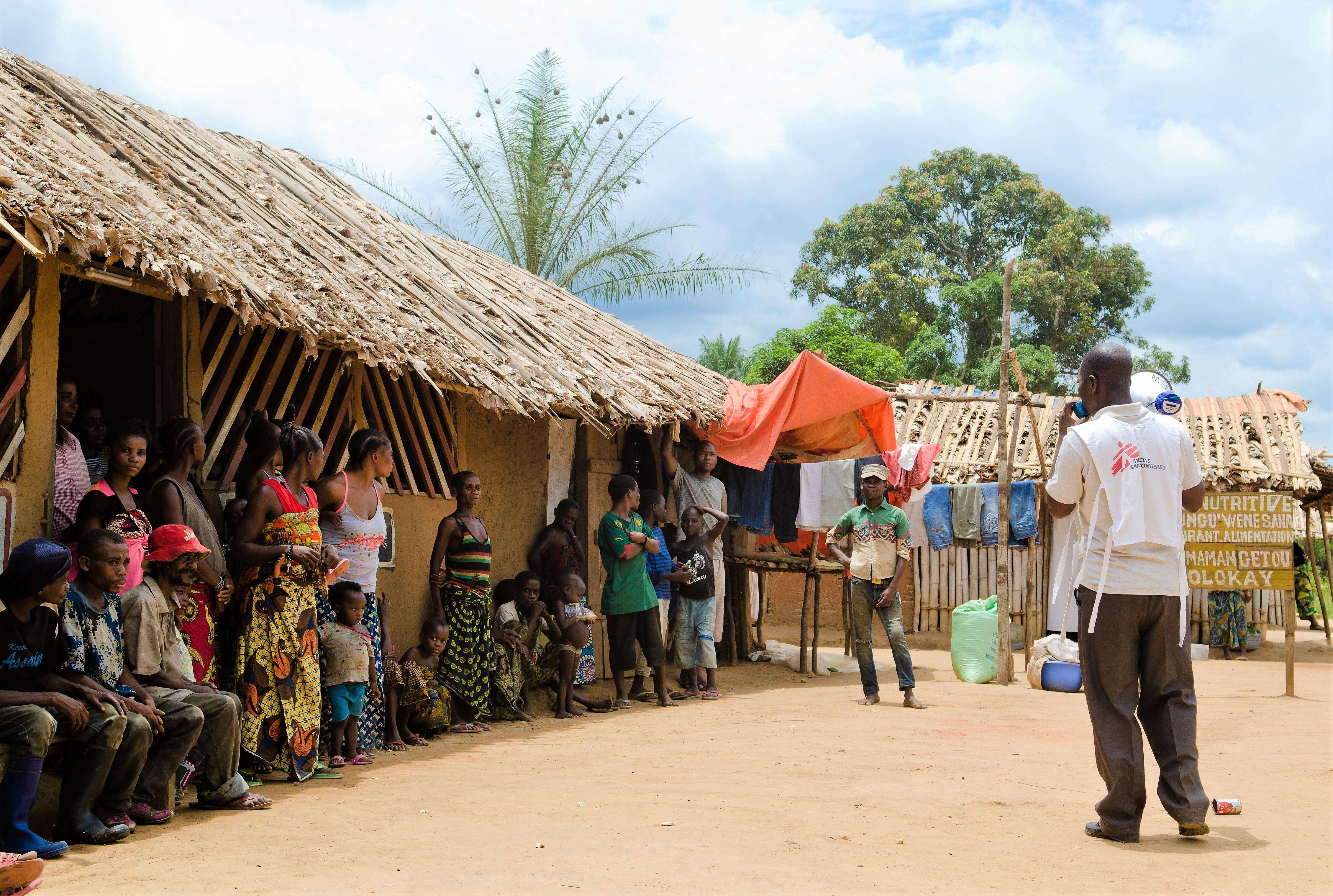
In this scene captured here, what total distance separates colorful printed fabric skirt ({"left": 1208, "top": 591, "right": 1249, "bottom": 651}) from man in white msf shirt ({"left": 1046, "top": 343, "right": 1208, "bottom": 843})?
34.1 feet

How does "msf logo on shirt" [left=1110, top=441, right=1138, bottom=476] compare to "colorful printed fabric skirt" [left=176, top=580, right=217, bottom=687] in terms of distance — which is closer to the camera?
"msf logo on shirt" [left=1110, top=441, right=1138, bottom=476]

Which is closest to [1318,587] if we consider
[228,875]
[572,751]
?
[572,751]

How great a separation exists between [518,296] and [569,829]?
6.54 m

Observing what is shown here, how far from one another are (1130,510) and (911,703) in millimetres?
4432

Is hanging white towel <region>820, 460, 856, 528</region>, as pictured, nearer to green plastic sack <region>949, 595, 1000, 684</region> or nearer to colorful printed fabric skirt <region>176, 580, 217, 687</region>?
green plastic sack <region>949, 595, 1000, 684</region>

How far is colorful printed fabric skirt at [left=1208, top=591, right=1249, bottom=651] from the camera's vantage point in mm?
13406

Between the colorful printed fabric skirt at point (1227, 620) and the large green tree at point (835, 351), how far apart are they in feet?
24.1

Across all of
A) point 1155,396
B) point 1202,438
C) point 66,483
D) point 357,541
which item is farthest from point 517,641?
point 1202,438

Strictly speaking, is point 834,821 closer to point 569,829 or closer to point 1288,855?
point 569,829

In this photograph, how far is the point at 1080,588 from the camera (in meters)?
4.27

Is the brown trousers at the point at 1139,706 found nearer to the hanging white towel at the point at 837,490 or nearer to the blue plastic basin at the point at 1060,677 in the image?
the blue plastic basin at the point at 1060,677

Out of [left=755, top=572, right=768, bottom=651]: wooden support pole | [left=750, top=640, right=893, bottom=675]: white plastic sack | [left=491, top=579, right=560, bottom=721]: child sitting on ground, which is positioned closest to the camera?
[left=491, top=579, right=560, bottom=721]: child sitting on ground

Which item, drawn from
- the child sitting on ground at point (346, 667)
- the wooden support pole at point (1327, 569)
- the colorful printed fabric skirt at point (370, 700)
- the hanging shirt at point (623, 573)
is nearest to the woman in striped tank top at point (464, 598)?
the colorful printed fabric skirt at point (370, 700)

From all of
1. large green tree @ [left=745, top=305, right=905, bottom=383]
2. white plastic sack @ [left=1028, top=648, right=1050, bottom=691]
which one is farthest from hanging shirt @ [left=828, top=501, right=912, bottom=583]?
large green tree @ [left=745, top=305, right=905, bottom=383]
